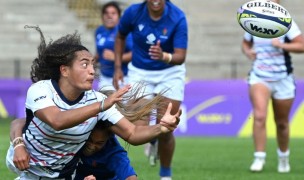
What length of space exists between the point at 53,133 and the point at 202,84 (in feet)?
45.8

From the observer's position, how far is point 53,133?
7.79m

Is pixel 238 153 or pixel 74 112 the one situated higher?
pixel 74 112

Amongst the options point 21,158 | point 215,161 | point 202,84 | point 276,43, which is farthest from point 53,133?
point 202,84

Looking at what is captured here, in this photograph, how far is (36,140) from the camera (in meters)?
7.91

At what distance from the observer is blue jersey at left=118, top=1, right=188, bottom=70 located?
1119cm

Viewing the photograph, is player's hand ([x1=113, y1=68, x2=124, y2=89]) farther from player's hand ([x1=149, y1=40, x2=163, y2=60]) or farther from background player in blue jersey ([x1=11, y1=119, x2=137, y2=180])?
background player in blue jersey ([x1=11, y1=119, x2=137, y2=180])

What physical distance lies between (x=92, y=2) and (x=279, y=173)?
19.7 m

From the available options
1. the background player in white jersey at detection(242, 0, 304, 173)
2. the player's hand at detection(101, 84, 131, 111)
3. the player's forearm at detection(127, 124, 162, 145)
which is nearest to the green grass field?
the background player in white jersey at detection(242, 0, 304, 173)

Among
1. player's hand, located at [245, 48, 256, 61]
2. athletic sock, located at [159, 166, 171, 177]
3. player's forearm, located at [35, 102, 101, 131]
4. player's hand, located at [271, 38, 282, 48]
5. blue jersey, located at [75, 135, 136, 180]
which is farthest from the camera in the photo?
player's hand, located at [245, 48, 256, 61]

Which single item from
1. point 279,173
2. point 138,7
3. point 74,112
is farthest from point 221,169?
point 74,112

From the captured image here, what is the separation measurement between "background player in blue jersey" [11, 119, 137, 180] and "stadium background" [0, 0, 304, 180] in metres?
2.71

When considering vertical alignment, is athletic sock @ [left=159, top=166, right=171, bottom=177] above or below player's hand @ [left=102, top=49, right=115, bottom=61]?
below

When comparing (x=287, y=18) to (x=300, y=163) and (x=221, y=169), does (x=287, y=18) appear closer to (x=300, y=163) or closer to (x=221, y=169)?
(x=221, y=169)

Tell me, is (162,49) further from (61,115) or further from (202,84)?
(202,84)
